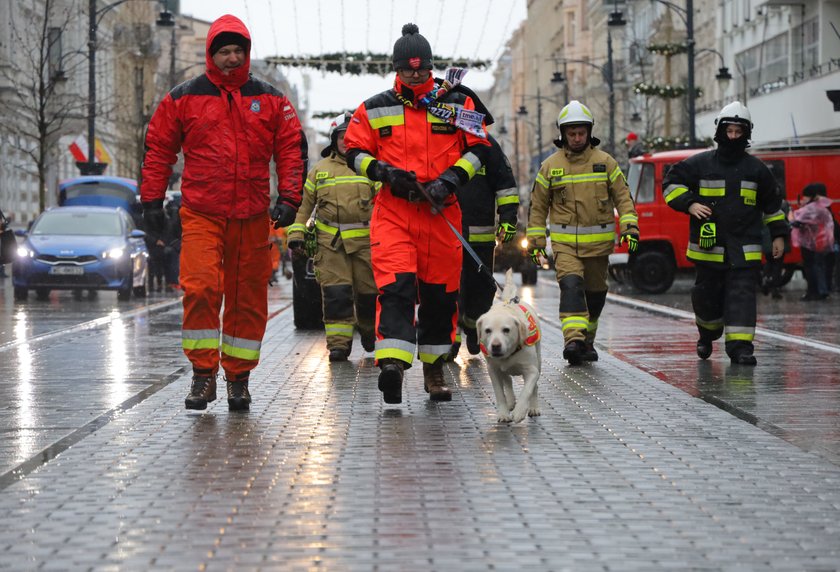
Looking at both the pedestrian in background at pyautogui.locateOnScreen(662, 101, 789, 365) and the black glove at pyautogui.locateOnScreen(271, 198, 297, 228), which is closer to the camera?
the black glove at pyautogui.locateOnScreen(271, 198, 297, 228)

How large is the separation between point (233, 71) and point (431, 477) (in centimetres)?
323

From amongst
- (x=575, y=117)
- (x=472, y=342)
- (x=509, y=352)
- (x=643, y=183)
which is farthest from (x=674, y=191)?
(x=643, y=183)

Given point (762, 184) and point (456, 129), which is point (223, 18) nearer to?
point (456, 129)

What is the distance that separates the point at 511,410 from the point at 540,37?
119m

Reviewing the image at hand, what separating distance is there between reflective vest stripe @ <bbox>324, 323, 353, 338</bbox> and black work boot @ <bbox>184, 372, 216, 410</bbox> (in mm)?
4051

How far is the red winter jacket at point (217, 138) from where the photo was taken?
31.1 feet

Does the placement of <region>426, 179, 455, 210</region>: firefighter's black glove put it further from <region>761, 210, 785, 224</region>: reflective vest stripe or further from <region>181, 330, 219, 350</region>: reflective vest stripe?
<region>761, 210, 785, 224</region>: reflective vest stripe

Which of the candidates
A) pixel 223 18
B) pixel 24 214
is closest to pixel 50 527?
pixel 223 18

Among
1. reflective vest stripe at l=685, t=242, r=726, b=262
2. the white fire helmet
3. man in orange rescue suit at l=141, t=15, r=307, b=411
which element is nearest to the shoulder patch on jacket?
man in orange rescue suit at l=141, t=15, r=307, b=411

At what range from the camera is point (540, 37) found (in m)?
127

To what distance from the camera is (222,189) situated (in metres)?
9.51

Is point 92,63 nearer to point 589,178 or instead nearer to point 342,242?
point 342,242

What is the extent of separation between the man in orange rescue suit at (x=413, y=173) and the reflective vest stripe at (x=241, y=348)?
2.26 feet

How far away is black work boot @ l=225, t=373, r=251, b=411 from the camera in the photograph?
9602 mm
